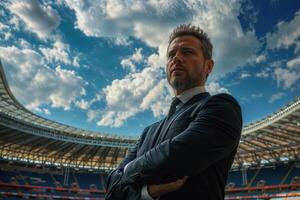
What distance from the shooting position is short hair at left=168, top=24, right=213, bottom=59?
95.5 inches

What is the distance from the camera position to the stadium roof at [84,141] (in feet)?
103

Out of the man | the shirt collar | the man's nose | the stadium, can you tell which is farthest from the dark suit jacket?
the stadium

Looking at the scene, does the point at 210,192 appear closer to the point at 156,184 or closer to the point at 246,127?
the point at 156,184

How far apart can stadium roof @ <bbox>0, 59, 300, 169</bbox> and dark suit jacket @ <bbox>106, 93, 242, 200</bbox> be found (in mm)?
26213

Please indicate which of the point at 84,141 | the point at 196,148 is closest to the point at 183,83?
the point at 196,148

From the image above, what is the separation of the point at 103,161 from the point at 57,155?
830 cm

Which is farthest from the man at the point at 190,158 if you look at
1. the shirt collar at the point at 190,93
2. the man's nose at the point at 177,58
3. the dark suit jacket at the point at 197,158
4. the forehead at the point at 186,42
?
the forehead at the point at 186,42

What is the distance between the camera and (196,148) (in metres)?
1.66

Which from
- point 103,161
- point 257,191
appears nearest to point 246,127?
point 257,191

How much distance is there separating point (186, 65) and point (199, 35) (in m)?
0.38

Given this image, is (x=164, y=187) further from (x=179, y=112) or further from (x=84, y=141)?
(x=84, y=141)

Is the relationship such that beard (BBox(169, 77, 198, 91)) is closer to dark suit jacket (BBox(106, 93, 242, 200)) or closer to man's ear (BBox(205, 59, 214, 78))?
man's ear (BBox(205, 59, 214, 78))

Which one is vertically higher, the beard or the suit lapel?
the beard

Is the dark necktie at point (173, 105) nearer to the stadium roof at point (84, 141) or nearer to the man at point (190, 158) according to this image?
the man at point (190, 158)
